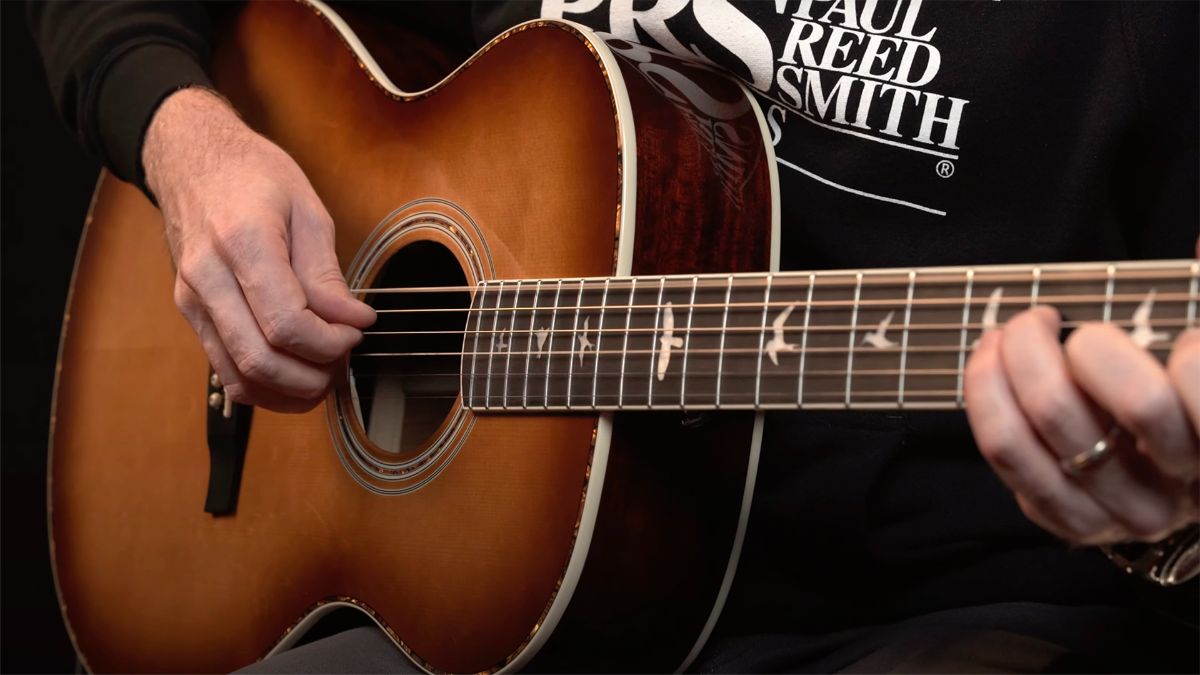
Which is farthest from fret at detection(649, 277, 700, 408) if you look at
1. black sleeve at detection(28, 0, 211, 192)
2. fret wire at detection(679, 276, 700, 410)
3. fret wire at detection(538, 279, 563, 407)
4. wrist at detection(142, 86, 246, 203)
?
black sleeve at detection(28, 0, 211, 192)

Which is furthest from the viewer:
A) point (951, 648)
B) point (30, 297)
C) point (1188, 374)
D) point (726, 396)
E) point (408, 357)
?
point (30, 297)

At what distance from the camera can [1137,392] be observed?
0.58m

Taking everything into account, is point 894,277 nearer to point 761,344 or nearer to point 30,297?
point 761,344

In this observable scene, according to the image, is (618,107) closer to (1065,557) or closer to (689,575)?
(689,575)

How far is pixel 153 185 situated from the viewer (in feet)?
4.00

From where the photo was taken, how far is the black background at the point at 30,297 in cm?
188

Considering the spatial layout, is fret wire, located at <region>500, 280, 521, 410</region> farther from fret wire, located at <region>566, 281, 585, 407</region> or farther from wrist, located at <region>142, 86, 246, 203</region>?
wrist, located at <region>142, 86, 246, 203</region>

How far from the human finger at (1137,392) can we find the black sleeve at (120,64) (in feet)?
3.47

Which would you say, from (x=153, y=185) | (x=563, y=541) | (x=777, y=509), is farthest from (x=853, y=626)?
(x=153, y=185)

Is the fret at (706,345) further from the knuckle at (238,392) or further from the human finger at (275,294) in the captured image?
the knuckle at (238,392)

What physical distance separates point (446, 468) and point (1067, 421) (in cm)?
54

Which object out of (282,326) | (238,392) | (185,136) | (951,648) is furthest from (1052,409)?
(185,136)

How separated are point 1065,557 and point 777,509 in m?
0.27

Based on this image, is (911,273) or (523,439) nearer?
(911,273)
